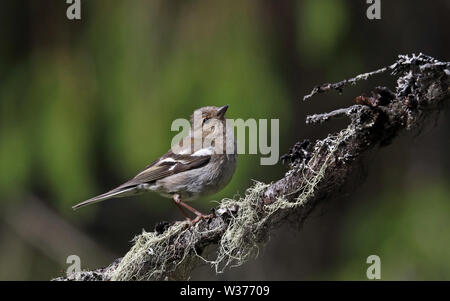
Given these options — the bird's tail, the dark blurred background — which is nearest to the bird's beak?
the dark blurred background

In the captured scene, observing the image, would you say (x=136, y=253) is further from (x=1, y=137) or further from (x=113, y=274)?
(x=1, y=137)

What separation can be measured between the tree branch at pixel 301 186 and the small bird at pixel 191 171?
36.1 inches

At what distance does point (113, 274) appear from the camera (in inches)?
162

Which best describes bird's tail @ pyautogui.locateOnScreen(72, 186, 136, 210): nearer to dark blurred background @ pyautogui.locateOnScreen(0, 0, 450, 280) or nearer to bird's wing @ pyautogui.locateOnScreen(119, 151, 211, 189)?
bird's wing @ pyautogui.locateOnScreen(119, 151, 211, 189)

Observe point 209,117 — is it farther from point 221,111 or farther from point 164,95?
point 164,95

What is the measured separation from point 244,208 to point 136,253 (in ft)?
2.75

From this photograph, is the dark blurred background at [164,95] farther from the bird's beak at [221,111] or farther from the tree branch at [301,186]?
the tree branch at [301,186]

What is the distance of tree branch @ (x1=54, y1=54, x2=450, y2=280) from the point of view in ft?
11.2

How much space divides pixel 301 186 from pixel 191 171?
5.94 feet

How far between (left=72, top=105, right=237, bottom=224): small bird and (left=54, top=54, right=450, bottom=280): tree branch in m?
0.92

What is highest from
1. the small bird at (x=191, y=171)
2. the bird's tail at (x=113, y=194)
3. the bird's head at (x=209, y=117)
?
the bird's head at (x=209, y=117)

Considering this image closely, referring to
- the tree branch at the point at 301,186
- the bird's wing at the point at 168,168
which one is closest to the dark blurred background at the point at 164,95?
the bird's wing at the point at 168,168

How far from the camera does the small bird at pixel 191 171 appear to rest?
17.3ft

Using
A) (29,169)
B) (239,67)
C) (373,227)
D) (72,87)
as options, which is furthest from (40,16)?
(373,227)
